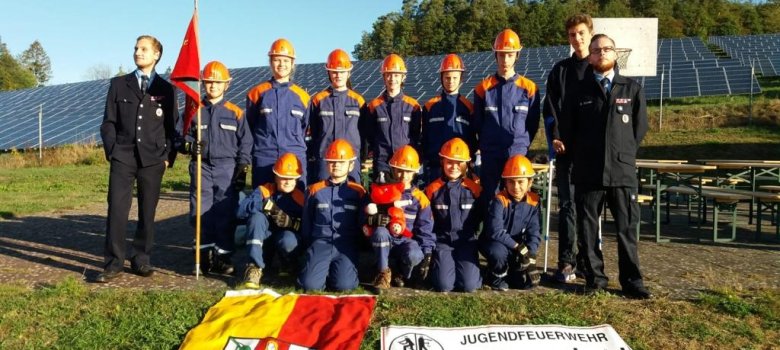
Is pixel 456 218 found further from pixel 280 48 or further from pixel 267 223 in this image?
pixel 280 48

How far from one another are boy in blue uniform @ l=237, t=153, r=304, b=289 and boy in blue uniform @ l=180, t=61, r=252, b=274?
0.27m

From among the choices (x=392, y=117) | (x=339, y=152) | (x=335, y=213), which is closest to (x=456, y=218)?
(x=335, y=213)

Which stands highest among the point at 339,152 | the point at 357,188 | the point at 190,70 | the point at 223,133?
the point at 190,70

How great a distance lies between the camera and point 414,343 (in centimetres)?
385

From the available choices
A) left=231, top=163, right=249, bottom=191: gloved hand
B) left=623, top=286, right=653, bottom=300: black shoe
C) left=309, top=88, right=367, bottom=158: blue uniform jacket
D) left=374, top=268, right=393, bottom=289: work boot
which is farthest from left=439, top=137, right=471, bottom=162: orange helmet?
left=231, top=163, right=249, bottom=191: gloved hand

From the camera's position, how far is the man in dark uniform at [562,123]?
17.4 feet

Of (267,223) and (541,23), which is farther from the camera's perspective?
(541,23)

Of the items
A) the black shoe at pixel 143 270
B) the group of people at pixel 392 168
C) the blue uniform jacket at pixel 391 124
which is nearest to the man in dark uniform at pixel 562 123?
the group of people at pixel 392 168

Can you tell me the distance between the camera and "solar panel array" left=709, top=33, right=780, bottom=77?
25997 millimetres

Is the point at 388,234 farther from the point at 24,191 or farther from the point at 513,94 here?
the point at 24,191

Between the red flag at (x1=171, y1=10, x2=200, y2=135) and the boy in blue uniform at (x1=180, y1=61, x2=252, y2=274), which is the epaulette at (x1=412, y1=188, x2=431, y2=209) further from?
the red flag at (x1=171, y1=10, x2=200, y2=135)

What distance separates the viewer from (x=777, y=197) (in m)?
7.01

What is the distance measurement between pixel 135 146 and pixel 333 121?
1.85 metres

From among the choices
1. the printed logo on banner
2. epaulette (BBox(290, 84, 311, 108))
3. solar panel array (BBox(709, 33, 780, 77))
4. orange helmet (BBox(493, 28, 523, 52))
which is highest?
solar panel array (BBox(709, 33, 780, 77))
